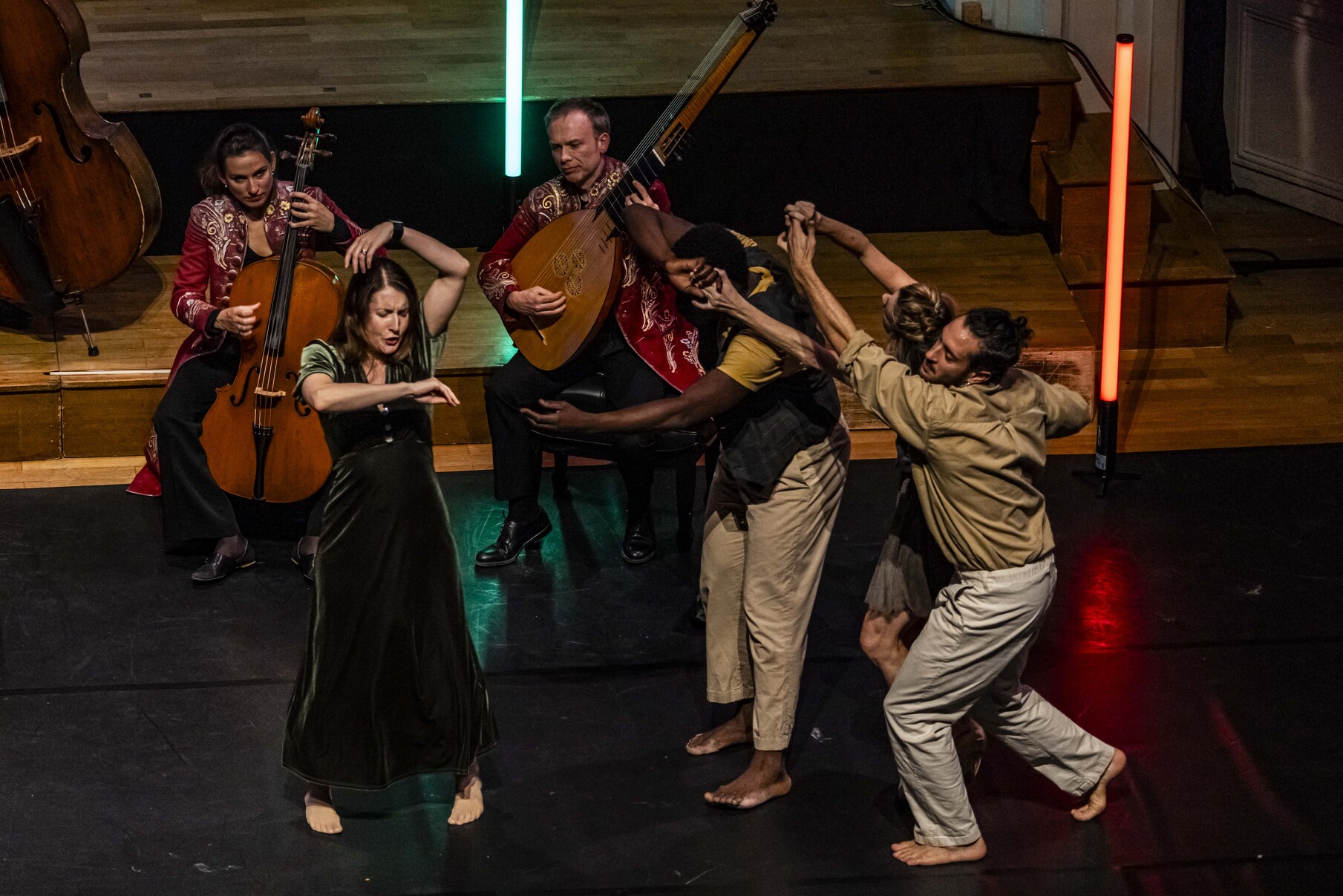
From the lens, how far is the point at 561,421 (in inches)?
143

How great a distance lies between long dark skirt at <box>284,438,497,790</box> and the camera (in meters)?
3.56

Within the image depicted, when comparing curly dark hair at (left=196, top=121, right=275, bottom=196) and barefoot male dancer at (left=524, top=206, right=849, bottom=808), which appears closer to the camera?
barefoot male dancer at (left=524, top=206, right=849, bottom=808)

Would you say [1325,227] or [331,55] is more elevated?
[331,55]

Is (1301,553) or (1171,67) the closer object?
(1301,553)

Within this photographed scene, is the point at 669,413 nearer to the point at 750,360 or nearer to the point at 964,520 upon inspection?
the point at 750,360

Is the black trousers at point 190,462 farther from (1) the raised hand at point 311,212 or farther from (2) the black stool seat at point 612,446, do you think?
(1) the raised hand at point 311,212

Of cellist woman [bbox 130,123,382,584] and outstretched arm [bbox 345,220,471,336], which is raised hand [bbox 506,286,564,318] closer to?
cellist woman [bbox 130,123,382,584]

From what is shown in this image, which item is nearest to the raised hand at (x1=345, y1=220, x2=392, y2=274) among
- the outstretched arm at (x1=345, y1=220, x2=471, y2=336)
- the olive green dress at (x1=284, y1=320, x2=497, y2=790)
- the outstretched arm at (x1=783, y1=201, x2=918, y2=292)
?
the outstretched arm at (x1=345, y1=220, x2=471, y2=336)

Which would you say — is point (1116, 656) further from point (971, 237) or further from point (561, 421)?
point (971, 237)

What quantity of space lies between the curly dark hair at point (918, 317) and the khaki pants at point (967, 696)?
18.8 inches

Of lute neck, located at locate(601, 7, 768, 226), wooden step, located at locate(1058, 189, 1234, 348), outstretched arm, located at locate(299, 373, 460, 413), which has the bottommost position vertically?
wooden step, located at locate(1058, 189, 1234, 348)

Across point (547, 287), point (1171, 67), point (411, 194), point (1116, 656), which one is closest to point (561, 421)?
point (547, 287)

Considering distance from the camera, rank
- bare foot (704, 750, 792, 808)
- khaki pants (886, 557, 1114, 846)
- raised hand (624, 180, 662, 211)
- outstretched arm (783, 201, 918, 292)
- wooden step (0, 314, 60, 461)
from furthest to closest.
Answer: wooden step (0, 314, 60, 461), raised hand (624, 180, 662, 211), bare foot (704, 750, 792, 808), outstretched arm (783, 201, 918, 292), khaki pants (886, 557, 1114, 846)

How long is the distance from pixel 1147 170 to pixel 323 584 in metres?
3.85
